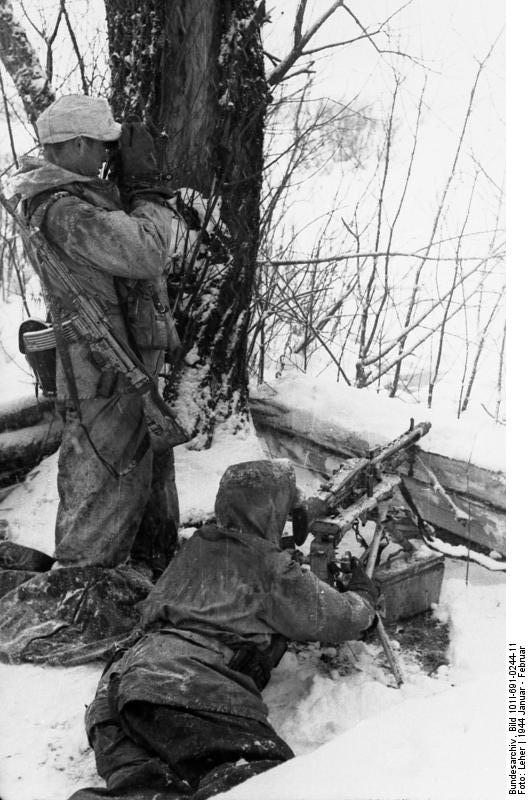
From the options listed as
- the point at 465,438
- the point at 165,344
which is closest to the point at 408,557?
the point at 465,438

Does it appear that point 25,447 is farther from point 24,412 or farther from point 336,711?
point 336,711

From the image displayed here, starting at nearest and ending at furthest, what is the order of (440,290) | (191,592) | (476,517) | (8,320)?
(191,592) → (476,517) → (440,290) → (8,320)

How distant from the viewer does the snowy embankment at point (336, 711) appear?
1.65m

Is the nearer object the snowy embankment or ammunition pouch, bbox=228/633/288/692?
the snowy embankment

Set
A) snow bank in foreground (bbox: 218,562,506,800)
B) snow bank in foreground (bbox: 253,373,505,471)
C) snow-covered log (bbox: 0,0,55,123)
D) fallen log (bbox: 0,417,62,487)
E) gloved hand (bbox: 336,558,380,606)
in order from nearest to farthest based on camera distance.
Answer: snow bank in foreground (bbox: 218,562,506,800) < gloved hand (bbox: 336,558,380,606) < snow bank in foreground (bbox: 253,373,505,471) < fallen log (bbox: 0,417,62,487) < snow-covered log (bbox: 0,0,55,123)

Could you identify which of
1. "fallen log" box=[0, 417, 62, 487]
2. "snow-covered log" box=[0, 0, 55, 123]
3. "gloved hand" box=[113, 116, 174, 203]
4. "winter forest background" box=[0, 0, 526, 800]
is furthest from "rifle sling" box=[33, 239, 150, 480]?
"snow-covered log" box=[0, 0, 55, 123]

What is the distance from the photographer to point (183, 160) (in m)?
4.21

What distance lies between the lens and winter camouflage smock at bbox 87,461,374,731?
233 centimetres

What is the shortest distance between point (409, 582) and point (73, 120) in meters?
2.38

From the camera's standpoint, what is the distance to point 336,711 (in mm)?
2730

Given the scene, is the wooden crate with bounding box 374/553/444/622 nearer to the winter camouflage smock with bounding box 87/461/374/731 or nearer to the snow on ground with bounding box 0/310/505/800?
the snow on ground with bounding box 0/310/505/800

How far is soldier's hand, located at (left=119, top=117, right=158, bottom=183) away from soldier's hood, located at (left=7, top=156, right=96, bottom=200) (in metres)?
0.20

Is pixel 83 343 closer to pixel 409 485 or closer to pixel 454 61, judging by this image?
pixel 409 485

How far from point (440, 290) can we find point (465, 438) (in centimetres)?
212
